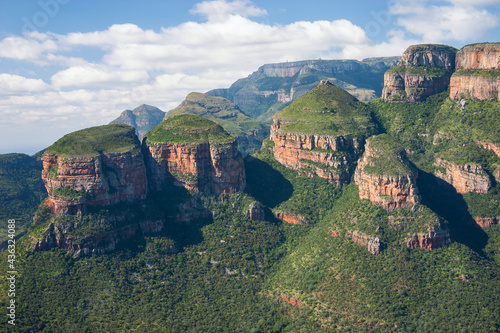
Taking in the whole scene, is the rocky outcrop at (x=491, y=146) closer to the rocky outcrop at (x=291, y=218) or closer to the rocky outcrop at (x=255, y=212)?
the rocky outcrop at (x=291, y=218)

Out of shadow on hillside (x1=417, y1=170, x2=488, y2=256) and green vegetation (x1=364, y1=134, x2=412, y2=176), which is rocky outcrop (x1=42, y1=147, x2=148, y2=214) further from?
shadow on hillside (x1=417, y1=170, x2=488, y2=256)

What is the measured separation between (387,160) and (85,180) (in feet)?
208

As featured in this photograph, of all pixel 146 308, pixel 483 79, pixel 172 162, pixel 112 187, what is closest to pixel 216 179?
pixel 172 162

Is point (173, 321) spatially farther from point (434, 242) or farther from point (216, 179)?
point (434, 242)

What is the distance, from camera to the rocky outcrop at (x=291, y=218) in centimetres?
11981

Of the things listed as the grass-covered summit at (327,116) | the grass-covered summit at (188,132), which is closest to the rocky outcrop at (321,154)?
the grass-covered summit at (327,116)

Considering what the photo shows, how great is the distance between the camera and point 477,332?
77.5 m

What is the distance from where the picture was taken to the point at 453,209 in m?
111

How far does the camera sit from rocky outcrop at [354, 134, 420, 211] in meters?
101

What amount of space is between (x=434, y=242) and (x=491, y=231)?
1738 centimetres

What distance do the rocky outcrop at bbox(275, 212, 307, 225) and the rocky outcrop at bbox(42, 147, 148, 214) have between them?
121 feet

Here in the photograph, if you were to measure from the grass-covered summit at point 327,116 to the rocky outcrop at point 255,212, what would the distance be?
2593cm

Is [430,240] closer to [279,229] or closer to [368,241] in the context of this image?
[368,241]

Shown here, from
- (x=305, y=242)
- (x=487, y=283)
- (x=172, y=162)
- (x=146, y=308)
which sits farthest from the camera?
(x=172, y=162)
